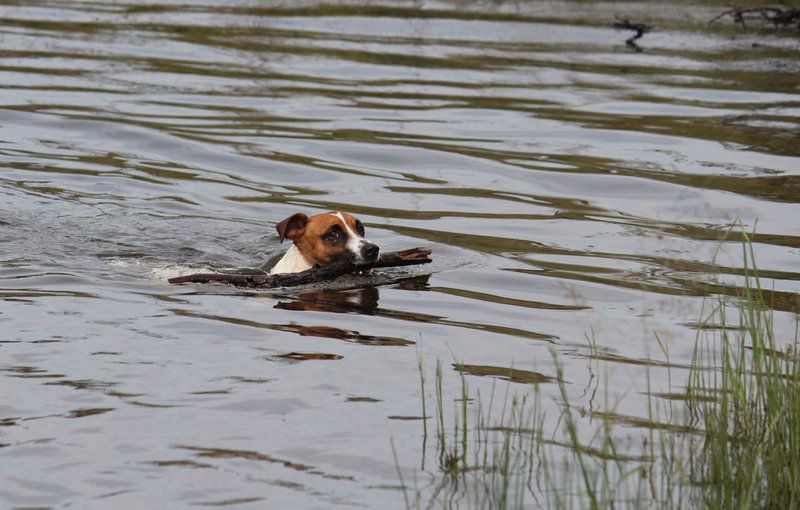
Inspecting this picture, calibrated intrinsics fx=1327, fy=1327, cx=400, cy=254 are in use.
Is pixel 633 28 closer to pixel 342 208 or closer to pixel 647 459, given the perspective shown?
pixel 342 208

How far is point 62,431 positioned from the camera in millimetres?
6551

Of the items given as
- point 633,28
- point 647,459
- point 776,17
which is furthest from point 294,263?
point 776,17

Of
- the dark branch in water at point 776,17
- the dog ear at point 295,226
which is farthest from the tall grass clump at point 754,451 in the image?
the dark branch in water at point 776,17

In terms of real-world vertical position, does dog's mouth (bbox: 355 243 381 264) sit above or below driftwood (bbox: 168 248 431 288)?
above

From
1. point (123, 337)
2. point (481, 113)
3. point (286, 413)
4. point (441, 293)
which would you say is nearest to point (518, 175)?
point (481, 113)

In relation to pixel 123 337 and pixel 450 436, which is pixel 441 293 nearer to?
pixel 123 337

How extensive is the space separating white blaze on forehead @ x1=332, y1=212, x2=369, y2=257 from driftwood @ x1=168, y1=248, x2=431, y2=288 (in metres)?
0.11

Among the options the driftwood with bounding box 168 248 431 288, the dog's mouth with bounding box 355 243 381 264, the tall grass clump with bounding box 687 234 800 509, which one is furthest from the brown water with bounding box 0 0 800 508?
the tall grass clump with bounding box 687 234 800 509

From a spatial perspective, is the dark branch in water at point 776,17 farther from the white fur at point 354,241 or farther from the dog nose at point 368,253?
the dog nose at point 368,253

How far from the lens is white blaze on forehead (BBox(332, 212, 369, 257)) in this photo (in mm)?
10209

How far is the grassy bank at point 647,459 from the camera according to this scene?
17.7 ft

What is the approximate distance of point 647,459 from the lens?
6125mm

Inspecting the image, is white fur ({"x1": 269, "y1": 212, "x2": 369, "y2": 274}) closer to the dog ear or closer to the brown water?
the dog ear

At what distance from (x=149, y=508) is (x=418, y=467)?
127cm
